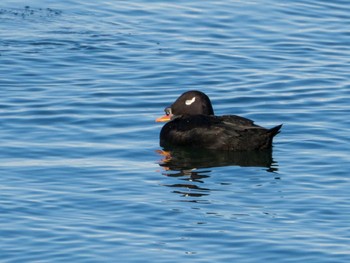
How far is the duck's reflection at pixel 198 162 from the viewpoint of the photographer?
47.6 feet

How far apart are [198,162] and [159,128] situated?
5.68 feet

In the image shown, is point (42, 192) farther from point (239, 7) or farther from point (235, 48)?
point (239, 7)

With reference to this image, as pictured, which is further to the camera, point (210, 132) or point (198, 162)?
point (210, 132)

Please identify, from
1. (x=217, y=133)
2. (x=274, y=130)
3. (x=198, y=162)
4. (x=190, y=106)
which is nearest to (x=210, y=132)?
(x=217, y=133)

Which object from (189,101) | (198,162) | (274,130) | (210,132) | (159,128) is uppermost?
(189,101)

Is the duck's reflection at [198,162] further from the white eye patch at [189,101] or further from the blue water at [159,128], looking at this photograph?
the white eye patch at [189,101]

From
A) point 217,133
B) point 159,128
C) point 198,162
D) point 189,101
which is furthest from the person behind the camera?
point 159,128

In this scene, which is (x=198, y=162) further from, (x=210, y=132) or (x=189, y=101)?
(x=189, y=101)

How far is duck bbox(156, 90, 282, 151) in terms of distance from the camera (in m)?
A: 15.8

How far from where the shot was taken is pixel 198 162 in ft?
50.9

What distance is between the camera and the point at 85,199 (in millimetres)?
13242

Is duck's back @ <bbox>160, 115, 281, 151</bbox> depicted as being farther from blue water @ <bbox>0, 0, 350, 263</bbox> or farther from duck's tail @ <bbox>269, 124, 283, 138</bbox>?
blue water @ <bbox>0, 0, 350, 263</bbox>

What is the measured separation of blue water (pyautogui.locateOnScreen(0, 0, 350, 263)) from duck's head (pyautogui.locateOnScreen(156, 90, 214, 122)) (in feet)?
1.11

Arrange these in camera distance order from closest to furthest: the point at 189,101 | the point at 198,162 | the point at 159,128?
1. the point at 198,162
2. the point at 189,101
3. the point at 159,128
